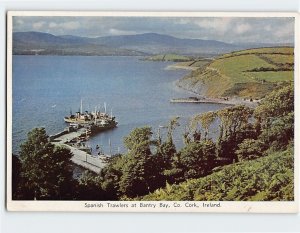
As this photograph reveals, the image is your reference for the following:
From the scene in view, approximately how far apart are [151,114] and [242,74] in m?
0.31

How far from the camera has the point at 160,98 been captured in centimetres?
158

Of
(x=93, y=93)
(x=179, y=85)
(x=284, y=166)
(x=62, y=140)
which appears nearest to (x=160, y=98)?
(x=179, y=85)

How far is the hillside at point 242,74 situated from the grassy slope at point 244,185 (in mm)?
220

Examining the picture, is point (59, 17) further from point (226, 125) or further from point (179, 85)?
point (226, 125)

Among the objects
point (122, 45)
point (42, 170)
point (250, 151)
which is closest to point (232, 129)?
point (250, 151)

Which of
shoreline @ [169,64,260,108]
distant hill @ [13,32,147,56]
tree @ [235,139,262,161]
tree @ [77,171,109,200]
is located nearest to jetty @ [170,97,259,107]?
shoreline @ [169,64,260,108]

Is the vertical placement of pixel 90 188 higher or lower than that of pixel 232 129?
lower

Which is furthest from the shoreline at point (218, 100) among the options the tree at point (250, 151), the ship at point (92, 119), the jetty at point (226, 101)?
the ship at point (92, 119)

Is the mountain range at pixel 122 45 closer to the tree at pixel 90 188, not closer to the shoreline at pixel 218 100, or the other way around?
the shoreline at pixel 218 100

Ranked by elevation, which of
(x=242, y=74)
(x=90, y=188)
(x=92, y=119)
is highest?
(x=242, y=74)

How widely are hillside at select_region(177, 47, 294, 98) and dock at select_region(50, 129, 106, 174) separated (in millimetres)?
339

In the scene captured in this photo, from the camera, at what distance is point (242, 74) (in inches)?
63.4

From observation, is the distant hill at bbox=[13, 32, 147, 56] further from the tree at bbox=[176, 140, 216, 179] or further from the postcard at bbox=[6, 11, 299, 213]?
the tree at bbox=[176, 140, 216, 179]

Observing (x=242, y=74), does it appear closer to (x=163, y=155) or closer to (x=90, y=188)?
(x=163, y=155)
